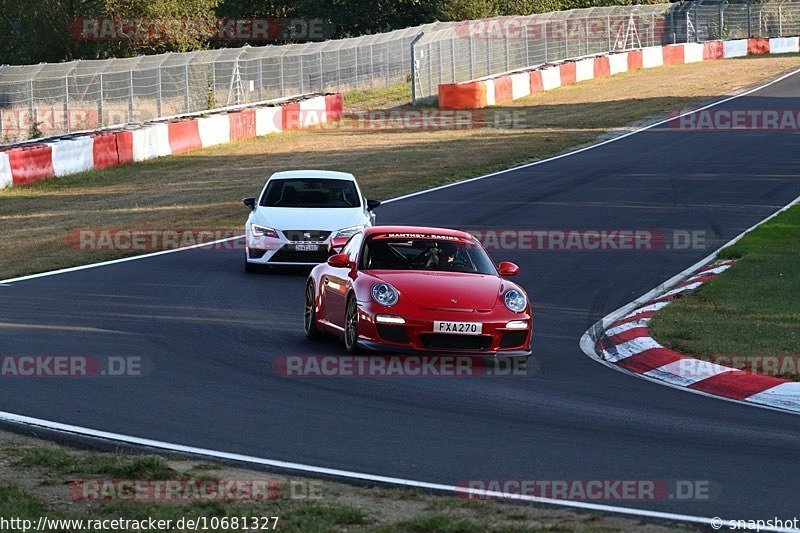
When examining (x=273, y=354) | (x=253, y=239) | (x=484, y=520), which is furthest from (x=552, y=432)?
(x=253, y=239)

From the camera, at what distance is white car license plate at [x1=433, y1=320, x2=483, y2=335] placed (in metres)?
12.1

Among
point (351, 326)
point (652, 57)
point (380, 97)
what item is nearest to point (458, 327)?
point (351, 326)

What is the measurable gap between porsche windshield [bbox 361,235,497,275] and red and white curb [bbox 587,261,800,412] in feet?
4.68

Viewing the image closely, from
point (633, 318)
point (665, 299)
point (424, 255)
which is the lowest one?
point (665, 299)

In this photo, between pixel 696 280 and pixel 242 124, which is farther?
pixel 242 124

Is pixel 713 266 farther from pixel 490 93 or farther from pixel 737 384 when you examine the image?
pixel 490 93

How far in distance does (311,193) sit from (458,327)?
7984 millimetres

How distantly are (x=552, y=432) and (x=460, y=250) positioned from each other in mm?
4417

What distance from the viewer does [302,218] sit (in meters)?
18.9

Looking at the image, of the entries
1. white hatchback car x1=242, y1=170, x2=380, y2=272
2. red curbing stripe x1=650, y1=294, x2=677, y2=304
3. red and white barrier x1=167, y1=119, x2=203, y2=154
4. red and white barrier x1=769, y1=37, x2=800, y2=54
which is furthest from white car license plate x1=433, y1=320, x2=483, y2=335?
red and white barrier x1=769, y1=37, x2=800, y2=54

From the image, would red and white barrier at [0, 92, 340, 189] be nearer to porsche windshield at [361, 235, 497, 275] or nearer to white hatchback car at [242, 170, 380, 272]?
white hatchback car at [242, 170, 380, 272]

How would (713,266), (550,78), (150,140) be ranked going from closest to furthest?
1. (713,266)
2. (150,140)
3. (550,78)

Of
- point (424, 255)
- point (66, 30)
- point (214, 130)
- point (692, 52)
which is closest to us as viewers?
point (424, 255)

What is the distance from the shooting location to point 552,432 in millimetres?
9289
